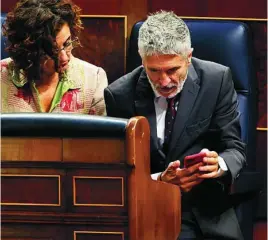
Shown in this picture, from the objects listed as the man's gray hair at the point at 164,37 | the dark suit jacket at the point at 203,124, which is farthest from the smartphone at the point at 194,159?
the man's gray hair at the point at 164,37

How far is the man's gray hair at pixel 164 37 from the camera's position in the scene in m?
1.94

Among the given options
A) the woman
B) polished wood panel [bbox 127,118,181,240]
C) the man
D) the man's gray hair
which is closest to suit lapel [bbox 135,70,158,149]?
the man

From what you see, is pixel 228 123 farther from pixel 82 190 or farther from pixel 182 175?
pixel 82 190

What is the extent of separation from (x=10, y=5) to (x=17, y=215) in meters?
1.42

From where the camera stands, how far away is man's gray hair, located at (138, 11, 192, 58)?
194 centimetres

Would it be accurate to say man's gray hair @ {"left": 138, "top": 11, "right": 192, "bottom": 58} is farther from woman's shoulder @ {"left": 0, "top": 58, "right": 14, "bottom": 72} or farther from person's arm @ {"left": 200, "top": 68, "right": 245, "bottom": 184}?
woman's shoulder @ {"left": 0, "top": 58, "right": 14, "bottom": 72}

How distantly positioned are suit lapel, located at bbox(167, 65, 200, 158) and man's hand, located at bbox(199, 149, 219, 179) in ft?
0.52

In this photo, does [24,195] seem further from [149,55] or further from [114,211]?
[149,55]

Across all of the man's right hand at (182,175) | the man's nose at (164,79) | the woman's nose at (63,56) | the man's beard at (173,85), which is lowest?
the man's right hand at (182,175)

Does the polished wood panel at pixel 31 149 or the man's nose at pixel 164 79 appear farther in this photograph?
the man's nose at pixel 164 79

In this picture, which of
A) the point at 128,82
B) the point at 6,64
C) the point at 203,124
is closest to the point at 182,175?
the point at 203,124

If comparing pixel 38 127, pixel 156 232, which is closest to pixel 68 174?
pixel 38 127

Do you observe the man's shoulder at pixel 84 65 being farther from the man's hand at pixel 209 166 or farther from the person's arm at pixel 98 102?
the man's hand at pixel 209 166

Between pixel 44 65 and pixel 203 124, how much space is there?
0.55m
